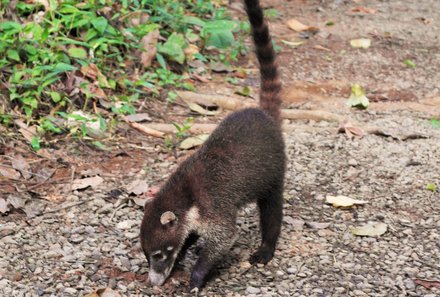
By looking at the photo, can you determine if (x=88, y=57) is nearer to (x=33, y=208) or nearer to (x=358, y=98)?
(x=33, y=208)

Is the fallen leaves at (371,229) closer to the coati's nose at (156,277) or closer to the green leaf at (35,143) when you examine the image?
the coati's nose at (156,277)

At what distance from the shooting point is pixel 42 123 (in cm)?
545

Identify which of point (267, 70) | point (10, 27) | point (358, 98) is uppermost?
point (267, 70)

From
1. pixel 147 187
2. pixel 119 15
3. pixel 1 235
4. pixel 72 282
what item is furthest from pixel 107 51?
pixel 72 282

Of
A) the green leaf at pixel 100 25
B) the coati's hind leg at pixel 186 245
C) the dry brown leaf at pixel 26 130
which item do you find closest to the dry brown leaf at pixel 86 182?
the dry brown leaf at pixel 26 130

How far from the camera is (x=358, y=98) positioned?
6770mm

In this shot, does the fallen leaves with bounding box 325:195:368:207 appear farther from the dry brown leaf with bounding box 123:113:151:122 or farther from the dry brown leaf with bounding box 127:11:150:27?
the dry brown leaf with bounding box 127:11:150:27

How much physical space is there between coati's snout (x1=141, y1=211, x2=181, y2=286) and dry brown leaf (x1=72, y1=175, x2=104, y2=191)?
1.07 metres

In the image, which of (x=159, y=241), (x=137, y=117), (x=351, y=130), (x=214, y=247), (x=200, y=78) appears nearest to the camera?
(x=159, y=241)

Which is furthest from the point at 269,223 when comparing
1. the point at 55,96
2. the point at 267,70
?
the point at 55,96

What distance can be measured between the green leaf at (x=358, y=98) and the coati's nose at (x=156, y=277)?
3304 mm

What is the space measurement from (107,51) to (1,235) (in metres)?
2.39

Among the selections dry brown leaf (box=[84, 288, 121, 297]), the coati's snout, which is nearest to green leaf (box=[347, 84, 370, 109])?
the coati's snout

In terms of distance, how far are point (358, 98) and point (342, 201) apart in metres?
2.10
